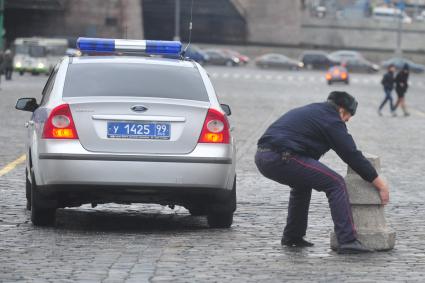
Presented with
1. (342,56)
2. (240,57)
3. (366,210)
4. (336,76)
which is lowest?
(240,57)

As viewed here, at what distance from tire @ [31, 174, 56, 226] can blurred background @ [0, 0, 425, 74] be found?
70.9m

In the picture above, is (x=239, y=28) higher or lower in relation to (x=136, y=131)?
lower

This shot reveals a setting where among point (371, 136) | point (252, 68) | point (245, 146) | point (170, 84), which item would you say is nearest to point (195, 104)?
point (170, 84)

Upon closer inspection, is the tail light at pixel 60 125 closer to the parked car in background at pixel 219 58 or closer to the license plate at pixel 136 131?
the license plate at pixel 136 131

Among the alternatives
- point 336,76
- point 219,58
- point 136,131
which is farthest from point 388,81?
point 219,58

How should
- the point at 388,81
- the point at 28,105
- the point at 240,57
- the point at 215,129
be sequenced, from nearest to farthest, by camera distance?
the point at 215,129, the point at 28,105, the point at 388,81, the point at 240,57

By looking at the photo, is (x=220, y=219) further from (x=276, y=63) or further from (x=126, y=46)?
(x=276, y=63)

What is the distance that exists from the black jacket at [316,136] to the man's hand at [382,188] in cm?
6

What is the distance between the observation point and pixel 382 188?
415 inches

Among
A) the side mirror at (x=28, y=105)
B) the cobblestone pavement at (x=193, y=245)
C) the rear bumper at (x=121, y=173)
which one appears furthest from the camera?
the side mirror at (x=28, y=105)

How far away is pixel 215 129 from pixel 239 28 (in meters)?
107

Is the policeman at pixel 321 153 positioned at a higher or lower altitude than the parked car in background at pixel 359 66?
higher

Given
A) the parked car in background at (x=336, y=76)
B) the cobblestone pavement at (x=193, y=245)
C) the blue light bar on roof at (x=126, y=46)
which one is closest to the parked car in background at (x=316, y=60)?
the parked car in background at (x=336, y=76)

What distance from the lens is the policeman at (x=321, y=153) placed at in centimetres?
1044
